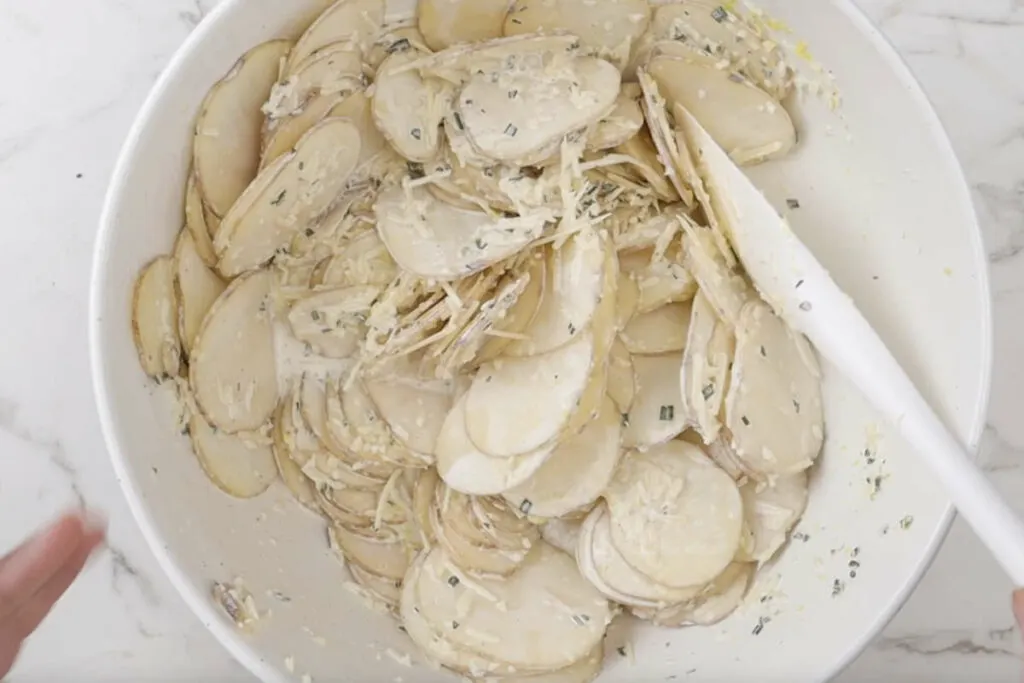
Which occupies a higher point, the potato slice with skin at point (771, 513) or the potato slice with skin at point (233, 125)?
the potato slice with skin at point (233, 125)

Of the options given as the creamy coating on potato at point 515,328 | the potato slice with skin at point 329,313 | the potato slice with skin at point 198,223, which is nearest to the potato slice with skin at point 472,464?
the creamy coating on potato at point 515,328

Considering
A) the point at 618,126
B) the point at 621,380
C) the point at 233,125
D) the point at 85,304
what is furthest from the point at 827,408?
the point at 85,304

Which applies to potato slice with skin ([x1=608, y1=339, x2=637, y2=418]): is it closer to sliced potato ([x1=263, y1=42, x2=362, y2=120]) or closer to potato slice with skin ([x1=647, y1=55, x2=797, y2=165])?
potato slice with skin ([x1=647, y1=55, x2=797, y2=165])

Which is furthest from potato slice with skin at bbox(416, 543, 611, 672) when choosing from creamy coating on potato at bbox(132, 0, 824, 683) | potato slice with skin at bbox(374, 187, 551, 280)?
potato slice with skin at bbox(374, 187, 551, 280)

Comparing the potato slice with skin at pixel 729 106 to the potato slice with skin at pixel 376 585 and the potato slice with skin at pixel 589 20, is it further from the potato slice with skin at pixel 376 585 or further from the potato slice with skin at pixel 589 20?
the potato slice with skin at pixel 376 585

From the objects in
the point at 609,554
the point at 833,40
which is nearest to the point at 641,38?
the point at 833,40

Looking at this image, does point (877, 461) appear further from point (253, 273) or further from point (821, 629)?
point (253, 273)

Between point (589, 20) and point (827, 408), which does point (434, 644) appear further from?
point (589, 20)
